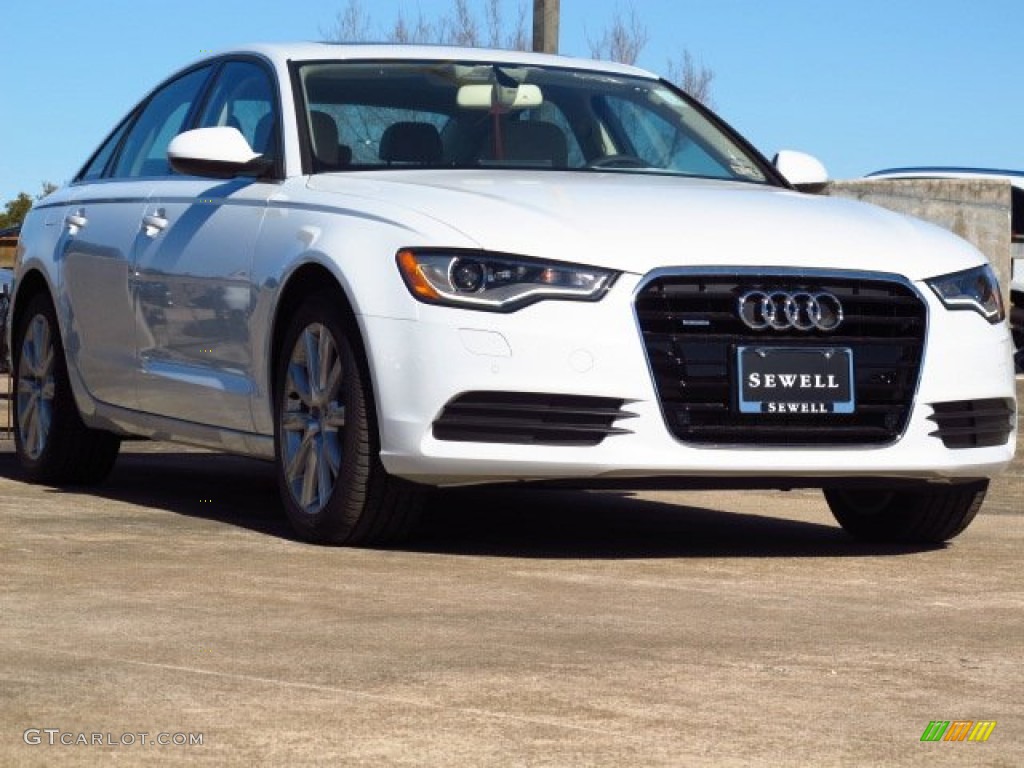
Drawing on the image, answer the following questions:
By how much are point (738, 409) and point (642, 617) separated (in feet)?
4.51

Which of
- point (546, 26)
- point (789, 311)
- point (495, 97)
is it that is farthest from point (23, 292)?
point (546, 26)

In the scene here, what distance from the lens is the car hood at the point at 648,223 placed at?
7.04m

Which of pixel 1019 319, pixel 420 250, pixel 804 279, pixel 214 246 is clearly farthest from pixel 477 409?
pixel 1019 319

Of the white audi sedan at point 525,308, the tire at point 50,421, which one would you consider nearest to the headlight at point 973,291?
the white audi sedan at point 525,308

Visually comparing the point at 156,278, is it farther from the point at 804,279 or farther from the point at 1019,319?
the point at 1019,319

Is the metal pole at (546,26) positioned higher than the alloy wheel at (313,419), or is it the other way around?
the metal pole at (546,26)

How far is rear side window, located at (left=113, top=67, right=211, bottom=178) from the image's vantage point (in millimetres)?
9305

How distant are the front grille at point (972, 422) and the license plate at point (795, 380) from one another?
13.9 inches

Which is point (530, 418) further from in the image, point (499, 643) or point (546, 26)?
point (546, 26)

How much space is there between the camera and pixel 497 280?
22.9 ft

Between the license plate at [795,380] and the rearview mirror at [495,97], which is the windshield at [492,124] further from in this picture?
Answer: the license plate at [795,380]

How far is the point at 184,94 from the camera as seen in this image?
9.46 metres

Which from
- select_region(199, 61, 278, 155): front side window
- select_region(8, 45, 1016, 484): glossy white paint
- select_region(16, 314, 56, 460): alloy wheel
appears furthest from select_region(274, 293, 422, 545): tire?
select_region(16, 314, 56, 460): alloy wheel
